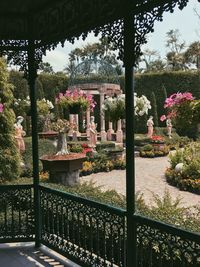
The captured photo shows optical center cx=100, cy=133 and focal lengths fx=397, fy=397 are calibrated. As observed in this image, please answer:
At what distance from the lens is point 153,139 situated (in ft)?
71.1

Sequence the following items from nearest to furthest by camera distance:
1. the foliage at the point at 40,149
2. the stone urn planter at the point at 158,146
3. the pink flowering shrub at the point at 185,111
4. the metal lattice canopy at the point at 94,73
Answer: the pink flowering shrub at the point at 185,111, the foliage at the point at 40,149, the stone urn planter at the point at 158,146, the metal lattice canopy at the point at 94,73

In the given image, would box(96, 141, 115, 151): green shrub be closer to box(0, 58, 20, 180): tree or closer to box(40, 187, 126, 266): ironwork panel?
box(0, 58, 20, 180): tree

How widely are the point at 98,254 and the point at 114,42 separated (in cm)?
234

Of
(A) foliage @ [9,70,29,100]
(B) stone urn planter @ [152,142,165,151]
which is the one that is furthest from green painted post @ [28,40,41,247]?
(A) foliage @ [9,70,29,100]

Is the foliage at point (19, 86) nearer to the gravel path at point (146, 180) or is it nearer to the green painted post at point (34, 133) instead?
the gravel path at point (146, 180)

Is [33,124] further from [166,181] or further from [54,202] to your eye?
[166,181]

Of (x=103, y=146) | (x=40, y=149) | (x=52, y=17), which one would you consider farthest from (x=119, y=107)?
(x=52, y=17)

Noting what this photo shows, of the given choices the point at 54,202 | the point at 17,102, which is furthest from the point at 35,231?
the point at 17,102

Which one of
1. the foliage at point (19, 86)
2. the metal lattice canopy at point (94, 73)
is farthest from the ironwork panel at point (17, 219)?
the foliage at point (19, 86)

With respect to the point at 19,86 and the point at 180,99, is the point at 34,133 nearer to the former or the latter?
the point at 180,99

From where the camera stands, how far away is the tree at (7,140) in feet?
27.0

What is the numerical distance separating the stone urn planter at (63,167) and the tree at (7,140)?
2.05m

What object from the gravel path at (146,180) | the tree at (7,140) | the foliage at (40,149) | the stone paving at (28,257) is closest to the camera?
the stone paving at (28,257)

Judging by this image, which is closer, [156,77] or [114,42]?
[114,42]
